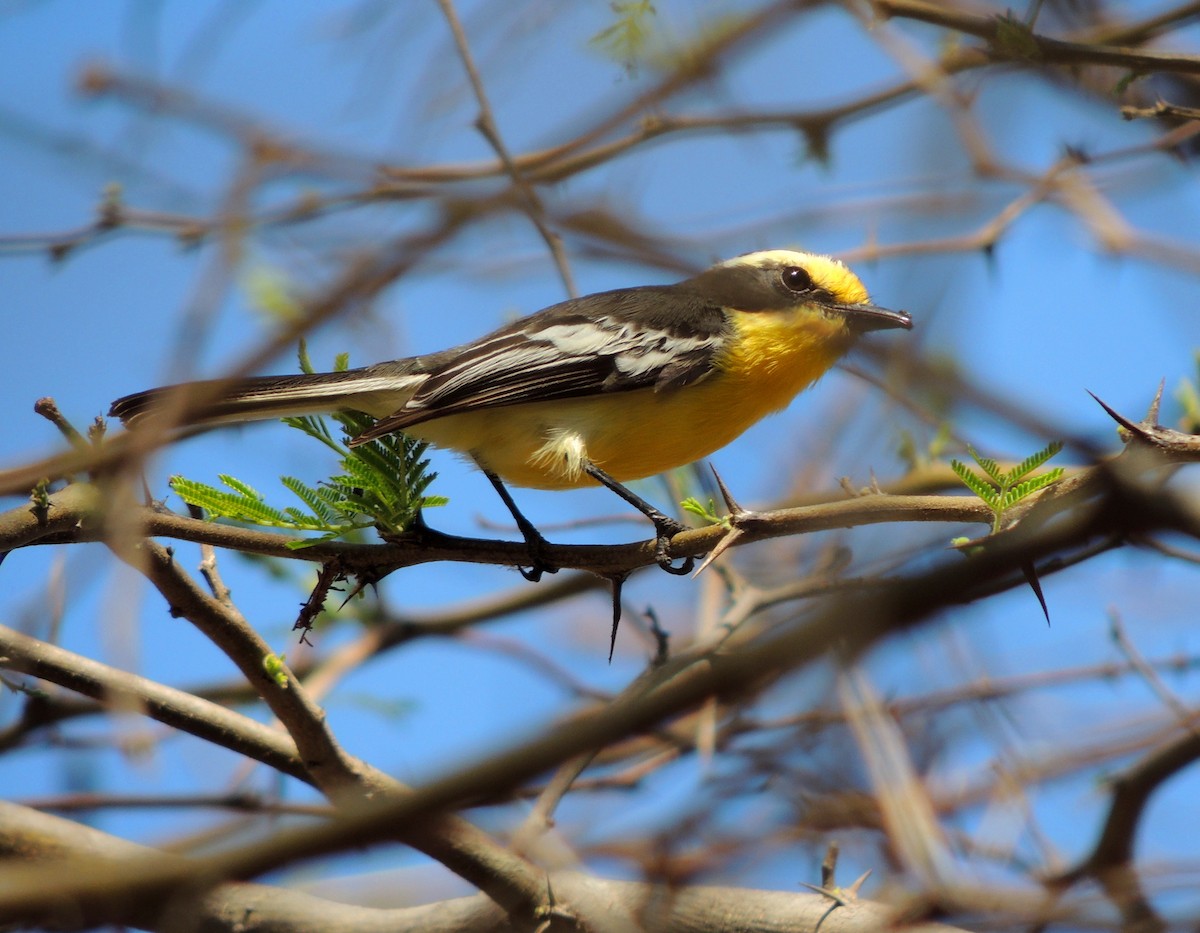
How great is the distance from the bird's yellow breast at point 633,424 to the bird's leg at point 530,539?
52 mm

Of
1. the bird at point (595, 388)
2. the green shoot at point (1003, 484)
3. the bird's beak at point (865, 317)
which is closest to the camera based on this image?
the green shoot at point (1003, 484)

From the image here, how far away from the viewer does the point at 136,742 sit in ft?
6.38

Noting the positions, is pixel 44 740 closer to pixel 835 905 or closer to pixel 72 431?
pixel 72 431

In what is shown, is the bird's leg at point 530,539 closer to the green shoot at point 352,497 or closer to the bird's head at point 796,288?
the green shoot at point 352,497

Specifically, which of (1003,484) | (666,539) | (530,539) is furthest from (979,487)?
(530,539)

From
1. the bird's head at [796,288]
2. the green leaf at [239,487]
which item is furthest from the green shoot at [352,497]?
the bird's head at [796,288]

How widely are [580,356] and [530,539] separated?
837 millimetres

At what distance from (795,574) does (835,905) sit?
4.58 feet

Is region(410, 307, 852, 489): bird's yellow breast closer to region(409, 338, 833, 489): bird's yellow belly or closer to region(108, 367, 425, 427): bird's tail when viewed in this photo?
region(409, 338, 833, 489): bird's yellow belly

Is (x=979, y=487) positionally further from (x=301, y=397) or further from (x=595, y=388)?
(x=301, y=397)

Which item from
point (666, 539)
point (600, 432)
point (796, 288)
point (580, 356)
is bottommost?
point (666, 539)

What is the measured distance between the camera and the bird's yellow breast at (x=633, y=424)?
4391mm

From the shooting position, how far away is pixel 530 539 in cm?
414

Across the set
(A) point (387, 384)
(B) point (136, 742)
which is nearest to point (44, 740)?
(A) point (387, 384)
